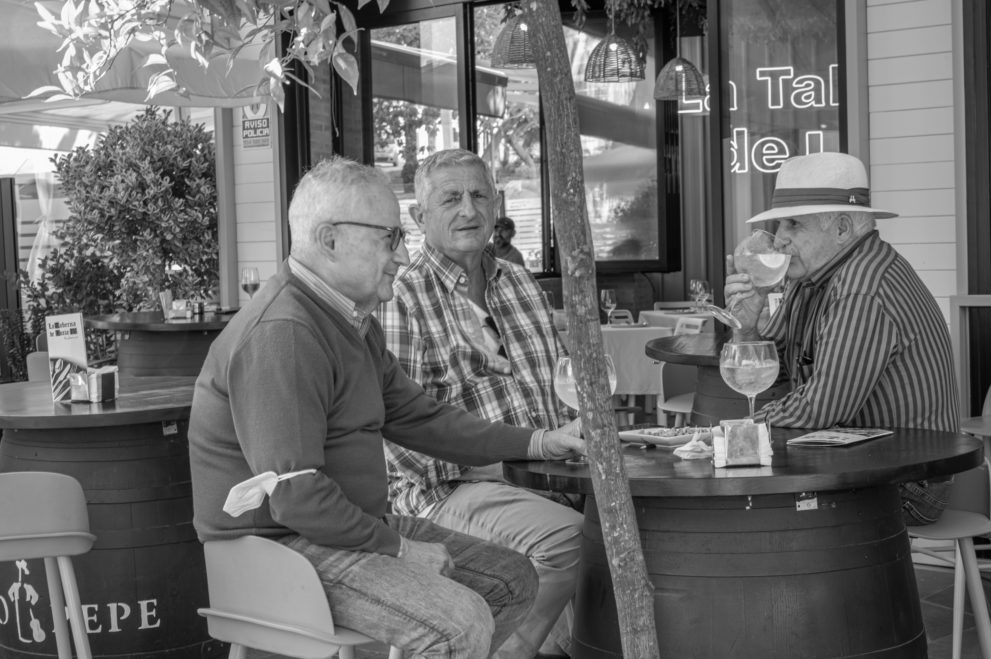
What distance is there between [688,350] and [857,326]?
1654mm

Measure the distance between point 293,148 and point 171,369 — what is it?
2.03 m

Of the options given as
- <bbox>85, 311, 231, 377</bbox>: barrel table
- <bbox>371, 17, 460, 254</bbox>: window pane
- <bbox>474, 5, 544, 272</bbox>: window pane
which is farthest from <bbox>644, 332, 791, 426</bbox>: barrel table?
<bbox>474, 5, 544, 272</bbox>: window pane

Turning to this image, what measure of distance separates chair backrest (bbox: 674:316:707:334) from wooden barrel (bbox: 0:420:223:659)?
15.1ft

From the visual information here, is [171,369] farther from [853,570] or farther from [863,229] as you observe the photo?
[853,570]

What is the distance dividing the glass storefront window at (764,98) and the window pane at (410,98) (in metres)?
2.42

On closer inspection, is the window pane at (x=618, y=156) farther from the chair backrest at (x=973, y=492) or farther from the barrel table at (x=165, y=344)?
the chair backrest at (x=973, y=492)

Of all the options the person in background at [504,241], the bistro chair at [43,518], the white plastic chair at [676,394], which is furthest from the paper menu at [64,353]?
the person in background at [504,241]

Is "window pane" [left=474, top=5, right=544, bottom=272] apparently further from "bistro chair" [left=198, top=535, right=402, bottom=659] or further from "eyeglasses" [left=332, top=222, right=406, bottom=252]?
"bistro chair" [left=198, top=535, right=402, bottom=659]

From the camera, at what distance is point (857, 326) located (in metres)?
2.82

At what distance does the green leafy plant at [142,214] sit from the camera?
8000 mm

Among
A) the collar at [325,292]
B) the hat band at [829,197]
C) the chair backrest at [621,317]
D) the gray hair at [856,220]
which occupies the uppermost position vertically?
the hat band at [829,197]

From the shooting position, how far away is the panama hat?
3.16 meters

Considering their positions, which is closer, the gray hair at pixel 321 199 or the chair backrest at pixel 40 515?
the gray hair at pixel 321 199

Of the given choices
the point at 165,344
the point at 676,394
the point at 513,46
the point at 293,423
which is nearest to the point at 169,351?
the point at 165,344
